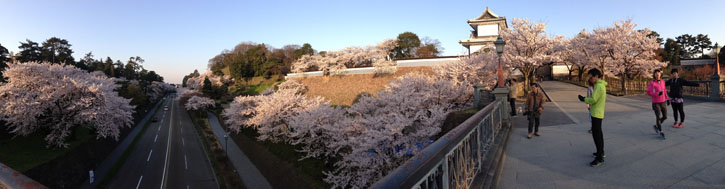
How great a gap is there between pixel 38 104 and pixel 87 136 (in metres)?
5.61

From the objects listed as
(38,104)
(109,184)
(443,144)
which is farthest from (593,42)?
(38,104)

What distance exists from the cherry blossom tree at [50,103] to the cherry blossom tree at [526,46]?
31539 millimetres

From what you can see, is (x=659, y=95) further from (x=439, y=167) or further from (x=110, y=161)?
(x=110, y=161)

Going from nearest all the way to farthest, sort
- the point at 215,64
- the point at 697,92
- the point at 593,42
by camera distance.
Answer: the point at 697,92, the point at 593,42, the point at 215,64

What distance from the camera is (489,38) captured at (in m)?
46.2

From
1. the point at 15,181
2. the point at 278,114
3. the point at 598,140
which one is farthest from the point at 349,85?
the point at 15,181

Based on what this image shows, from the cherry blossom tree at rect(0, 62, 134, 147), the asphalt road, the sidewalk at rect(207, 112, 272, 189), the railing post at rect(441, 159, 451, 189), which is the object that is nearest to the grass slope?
the sidewalk at rect(207, 112, 272, 189)

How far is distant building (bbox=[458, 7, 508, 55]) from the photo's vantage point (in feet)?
151

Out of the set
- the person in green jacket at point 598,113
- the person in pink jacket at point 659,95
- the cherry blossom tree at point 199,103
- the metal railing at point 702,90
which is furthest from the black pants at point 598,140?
the cherry blossom tree at point 199,103

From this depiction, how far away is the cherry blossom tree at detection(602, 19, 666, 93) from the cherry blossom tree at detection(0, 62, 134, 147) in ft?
130

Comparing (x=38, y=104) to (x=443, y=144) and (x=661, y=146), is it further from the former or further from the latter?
(x=661, y=146)

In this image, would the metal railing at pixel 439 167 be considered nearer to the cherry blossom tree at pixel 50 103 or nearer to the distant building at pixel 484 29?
the cherry blossom tree at pixel 50 103

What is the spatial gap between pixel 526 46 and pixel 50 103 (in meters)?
35.1

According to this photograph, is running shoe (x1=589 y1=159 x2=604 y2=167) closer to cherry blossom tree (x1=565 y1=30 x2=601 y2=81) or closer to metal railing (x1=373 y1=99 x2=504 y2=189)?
metal railing (x1=373 y1=99 x2=504 y2=189)
